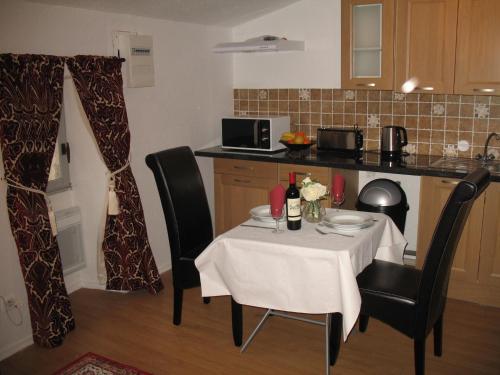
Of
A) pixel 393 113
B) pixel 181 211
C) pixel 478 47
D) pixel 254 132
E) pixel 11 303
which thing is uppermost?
pixel 478 47

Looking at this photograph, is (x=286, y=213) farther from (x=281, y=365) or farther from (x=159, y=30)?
(x=159, y=30)

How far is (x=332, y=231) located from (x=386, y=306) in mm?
458

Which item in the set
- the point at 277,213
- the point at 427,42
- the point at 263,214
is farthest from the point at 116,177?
the point at 427,42

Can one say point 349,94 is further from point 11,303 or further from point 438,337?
point 11,303

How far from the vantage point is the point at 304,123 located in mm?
4789

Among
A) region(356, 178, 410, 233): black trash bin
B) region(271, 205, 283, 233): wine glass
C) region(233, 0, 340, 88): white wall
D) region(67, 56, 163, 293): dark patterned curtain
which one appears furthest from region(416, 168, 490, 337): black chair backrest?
region(233, 0, 340, 88): white wall

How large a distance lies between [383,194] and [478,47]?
118 cm

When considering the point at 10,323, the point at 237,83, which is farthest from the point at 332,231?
the point at 237,83

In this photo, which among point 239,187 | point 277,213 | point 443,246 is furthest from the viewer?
point 239,187

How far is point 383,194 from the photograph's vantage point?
3.96m

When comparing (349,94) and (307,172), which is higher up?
(349,94)

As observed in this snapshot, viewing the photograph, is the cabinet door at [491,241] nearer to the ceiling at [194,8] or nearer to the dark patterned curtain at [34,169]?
the ceiling at [194,8]

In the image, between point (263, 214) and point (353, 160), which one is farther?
point (353, 160)

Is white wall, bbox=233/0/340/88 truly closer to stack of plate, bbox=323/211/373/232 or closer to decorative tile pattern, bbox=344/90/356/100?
decorative tile pattern, bbox=344/90/356/100
